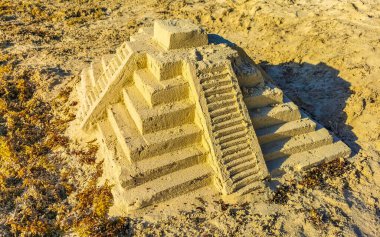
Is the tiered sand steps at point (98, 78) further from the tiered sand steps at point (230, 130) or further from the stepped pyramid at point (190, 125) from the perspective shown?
the tiered sand steps at point (230, 130)

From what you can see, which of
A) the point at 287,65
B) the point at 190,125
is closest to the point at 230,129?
the point at 190,125

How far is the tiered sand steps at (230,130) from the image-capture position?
615cm

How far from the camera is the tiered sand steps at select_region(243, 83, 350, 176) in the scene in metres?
6.65

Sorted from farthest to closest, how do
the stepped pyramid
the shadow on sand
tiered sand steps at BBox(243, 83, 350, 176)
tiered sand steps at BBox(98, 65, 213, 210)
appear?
the shadow on sand < tiered sand steps at BBox(243, 83, 350, 176) < the stepped pyramid < tiered sand steps at BBox(98, 65, 213, 210)

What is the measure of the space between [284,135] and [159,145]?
2.44 m

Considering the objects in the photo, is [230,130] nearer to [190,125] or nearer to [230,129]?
[230,129]

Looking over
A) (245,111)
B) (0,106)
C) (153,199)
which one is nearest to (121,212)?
(153,199)

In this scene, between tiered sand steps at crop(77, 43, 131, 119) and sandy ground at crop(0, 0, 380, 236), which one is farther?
tiered sand steps at crop(77, 43, 131, 119)

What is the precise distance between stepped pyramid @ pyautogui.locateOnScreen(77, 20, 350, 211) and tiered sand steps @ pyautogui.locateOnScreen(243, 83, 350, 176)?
0.06 feet

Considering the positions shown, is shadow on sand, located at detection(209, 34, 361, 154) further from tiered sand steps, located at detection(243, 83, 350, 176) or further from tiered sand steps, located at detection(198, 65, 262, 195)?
tiered sand steps, located at detection(198, 65, 262, 195)

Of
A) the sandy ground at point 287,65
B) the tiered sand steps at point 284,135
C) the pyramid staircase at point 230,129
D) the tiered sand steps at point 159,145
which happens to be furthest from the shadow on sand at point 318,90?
the tiered sand steps at point 159,145

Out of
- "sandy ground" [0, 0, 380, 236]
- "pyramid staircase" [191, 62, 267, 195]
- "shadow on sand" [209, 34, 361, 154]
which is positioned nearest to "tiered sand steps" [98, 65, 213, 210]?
"pyramid staircase" [191, 62, 267, 195]

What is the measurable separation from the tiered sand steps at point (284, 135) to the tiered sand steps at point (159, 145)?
123 cm

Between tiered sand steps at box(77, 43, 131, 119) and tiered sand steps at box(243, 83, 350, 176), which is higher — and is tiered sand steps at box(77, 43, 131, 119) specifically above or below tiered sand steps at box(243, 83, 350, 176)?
above
